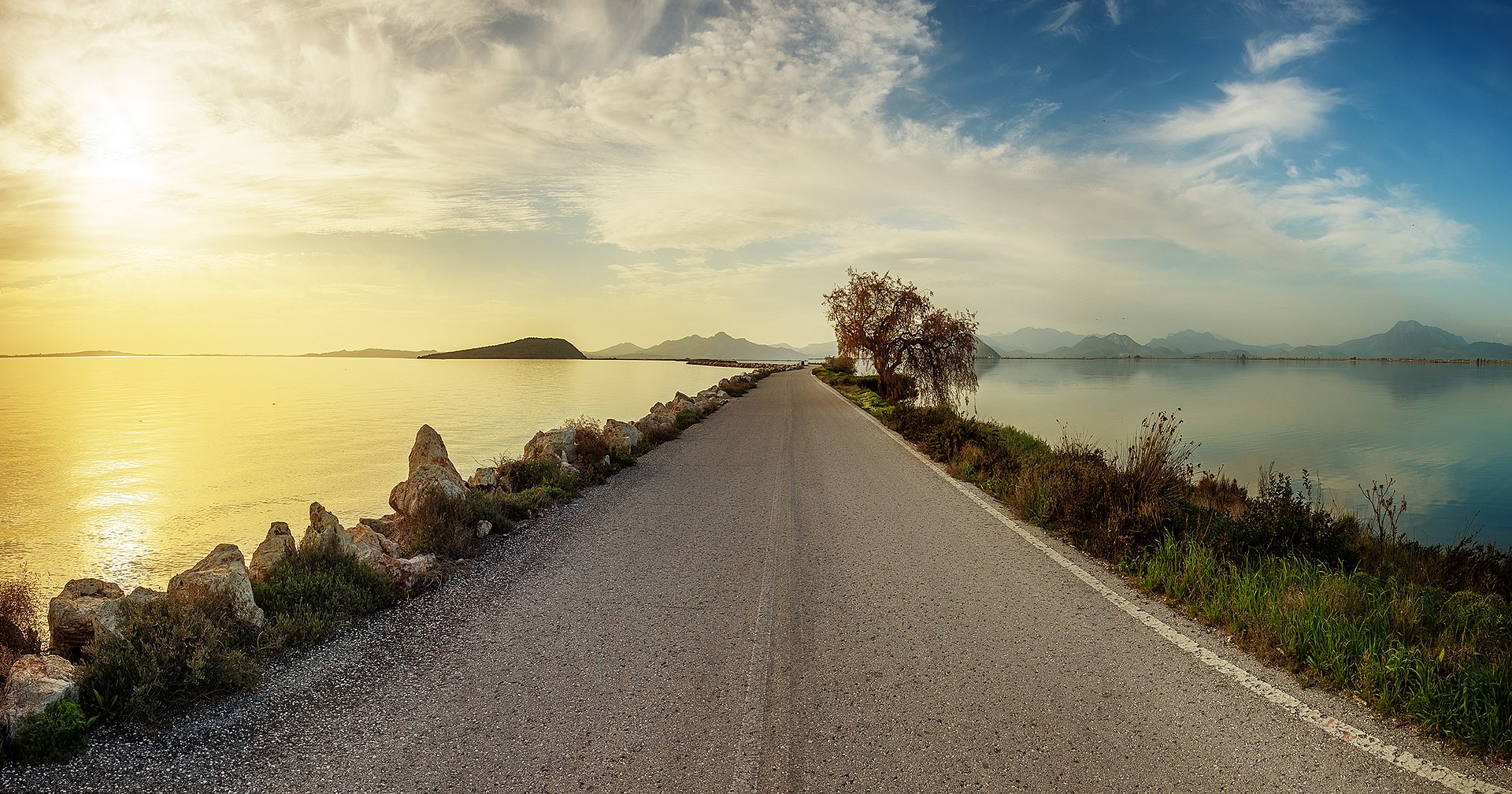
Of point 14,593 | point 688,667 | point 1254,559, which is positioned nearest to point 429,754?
point 688,667

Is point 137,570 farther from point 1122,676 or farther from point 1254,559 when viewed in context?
point 1254,559

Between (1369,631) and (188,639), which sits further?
(1369,631)

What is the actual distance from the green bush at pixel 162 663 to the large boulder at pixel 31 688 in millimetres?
121

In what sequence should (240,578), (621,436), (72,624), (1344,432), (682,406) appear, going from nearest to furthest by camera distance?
(72,624) < (240,578) < (621,436) < (1344,432) < (682,406)

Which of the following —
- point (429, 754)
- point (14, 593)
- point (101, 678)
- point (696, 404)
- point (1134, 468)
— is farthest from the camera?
point (696, 404)

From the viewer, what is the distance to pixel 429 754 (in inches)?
140

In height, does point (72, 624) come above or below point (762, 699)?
above

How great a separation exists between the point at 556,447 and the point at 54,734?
9244 millimetres

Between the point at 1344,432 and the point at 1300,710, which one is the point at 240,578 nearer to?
the point at 1300,710

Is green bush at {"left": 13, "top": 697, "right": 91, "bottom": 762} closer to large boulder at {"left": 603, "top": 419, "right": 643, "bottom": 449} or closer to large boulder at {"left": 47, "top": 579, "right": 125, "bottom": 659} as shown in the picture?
large boulder at {"left": 47, "top": 579, "right": 125, "bottom": 659}

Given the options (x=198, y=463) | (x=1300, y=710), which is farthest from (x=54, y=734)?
(x=198, y=463)

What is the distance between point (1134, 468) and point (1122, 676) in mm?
4771

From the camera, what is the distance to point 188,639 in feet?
14.5

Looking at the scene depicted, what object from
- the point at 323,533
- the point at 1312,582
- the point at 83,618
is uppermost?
the point at 323,533
